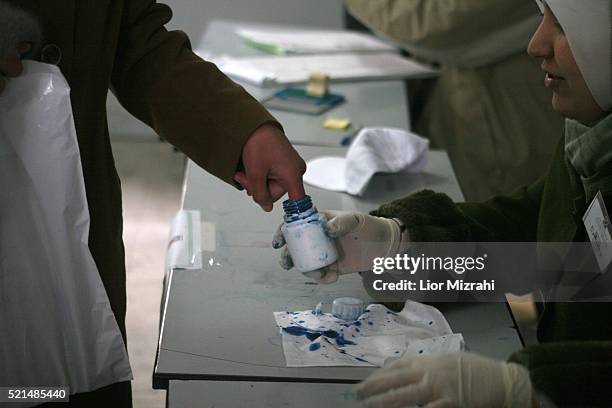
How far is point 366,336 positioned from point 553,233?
1.17 ft

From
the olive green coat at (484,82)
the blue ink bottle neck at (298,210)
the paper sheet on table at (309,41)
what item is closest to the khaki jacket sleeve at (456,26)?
the olive green coat at (484,82)

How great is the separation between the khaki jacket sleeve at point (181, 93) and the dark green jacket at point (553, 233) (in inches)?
11.8

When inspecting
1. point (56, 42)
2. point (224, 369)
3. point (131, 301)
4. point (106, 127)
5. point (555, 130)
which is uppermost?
point (56, 42)

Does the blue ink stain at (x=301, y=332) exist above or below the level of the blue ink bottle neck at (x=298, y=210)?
below

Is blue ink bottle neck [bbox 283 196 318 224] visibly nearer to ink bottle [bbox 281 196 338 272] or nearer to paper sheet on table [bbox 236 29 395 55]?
ink bottle [bbox 281 196 338 272]

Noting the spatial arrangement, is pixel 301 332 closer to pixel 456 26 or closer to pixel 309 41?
pixel 456 26

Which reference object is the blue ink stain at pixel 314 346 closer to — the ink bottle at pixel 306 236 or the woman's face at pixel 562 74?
the ink bottle at pixel 306 236

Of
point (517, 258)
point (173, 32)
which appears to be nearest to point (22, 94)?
point (173, 32)

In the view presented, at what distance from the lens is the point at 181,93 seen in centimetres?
125

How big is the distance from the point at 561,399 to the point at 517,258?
535 millimetres

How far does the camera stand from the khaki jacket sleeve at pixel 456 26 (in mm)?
2193

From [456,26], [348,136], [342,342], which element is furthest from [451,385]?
[456,26]

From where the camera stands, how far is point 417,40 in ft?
7.66

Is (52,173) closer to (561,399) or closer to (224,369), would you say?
(224,369)
